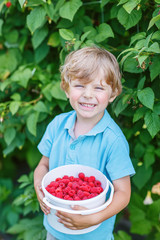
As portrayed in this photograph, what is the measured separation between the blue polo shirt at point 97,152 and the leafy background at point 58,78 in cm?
25

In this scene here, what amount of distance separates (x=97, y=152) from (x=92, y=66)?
442 mm

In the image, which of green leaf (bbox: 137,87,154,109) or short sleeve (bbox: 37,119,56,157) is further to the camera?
short sleeve (bbox: 37,119,56,157)

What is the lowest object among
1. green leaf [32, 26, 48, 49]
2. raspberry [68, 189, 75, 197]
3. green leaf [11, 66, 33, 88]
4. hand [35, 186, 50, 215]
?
hand [35, 186, 50, 215]

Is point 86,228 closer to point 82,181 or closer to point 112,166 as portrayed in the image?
point 82,181

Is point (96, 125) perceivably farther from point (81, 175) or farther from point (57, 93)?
point (57, 93)

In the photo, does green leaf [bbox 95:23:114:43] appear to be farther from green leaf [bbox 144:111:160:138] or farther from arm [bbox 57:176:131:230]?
arm [bbox 57:176:131:230]

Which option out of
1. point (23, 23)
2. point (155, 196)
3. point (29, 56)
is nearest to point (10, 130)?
point (29, 56)

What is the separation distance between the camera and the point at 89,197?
1362mm

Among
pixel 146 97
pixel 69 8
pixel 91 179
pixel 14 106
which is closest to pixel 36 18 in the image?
pixel 69 8

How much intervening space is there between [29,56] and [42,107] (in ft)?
1.90

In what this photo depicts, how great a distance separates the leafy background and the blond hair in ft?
0.59

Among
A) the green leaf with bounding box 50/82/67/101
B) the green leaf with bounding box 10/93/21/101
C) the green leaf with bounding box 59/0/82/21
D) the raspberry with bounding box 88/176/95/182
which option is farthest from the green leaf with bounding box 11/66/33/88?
the raspberry with bounding box 88/176/95/182

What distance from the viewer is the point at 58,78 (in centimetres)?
220

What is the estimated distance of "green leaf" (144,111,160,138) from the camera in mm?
1667
